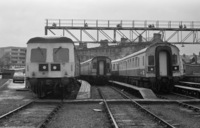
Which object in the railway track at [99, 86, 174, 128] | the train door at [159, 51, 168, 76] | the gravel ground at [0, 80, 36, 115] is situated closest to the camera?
the railway track at [99, 86, 174, 128]

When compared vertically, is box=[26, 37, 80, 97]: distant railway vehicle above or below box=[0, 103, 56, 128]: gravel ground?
above

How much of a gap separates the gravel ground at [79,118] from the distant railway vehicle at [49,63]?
8.55 feet

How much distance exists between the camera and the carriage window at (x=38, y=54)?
13828 mm

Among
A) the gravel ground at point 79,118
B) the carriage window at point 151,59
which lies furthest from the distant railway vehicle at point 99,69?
the gravel ground at point 79,118

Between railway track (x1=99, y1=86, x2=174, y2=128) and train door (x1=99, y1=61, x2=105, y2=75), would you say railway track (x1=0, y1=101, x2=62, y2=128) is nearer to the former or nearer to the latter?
railway track (x1=99, y1=86, x2=174, y2=128)

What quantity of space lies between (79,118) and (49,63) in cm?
543

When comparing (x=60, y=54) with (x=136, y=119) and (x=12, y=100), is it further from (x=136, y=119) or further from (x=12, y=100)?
(x=136, y=119)

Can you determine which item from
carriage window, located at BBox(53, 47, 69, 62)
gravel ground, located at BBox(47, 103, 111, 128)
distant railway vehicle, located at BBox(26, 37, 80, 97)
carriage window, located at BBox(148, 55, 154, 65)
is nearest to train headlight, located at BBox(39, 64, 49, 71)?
distant railway vehicle, located at BBox(26, 37, 80, 97)

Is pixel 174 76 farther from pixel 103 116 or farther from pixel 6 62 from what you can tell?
pixel 6 62

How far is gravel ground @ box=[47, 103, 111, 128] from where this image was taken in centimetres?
779

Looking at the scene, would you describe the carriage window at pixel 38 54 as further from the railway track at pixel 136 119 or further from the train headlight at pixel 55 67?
the railway track at pixel 136 119

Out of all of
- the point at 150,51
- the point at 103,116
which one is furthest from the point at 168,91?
the point at 103,116

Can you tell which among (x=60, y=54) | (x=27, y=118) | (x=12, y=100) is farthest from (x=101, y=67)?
(x=27, y=118)

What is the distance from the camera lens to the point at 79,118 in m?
8.97
